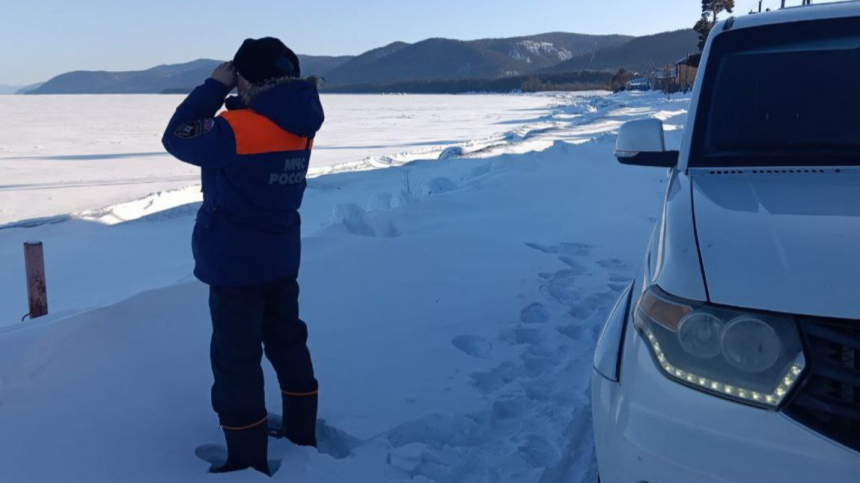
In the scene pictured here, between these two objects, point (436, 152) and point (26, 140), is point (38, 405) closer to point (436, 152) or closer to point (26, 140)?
point (436, 152)

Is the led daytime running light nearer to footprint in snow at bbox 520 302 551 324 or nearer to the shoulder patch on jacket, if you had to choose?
the shoulder patch on jacket

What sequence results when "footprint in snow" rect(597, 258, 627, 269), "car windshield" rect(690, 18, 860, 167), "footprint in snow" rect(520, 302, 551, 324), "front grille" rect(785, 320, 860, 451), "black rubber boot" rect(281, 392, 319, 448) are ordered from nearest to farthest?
"front grille" rect(785, 320, 860, 451), "car windshield" rect(690, 18, 860, 167), "black rubber boot" rect(281, 392, 319, 448), "footprint in snow" rect(520, 302, 551, 324), "footprint in snow" rect(597, 258, 627, 269)

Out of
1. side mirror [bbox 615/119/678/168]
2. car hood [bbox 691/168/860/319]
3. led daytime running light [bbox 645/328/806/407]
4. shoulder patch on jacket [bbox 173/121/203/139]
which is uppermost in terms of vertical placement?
shoulder patch on jacket [bbox 173/121/203/139]

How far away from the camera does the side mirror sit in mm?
3072

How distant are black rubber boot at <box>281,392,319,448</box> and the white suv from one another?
1.19 m

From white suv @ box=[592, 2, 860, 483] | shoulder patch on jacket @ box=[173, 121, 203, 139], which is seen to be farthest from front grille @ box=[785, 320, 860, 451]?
shoulder patch on jacket @ box=[173, 121, 203, 139]

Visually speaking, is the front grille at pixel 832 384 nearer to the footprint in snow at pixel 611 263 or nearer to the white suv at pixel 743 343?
the white suv at pixel 743 343

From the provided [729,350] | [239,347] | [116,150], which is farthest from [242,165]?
[116,150]

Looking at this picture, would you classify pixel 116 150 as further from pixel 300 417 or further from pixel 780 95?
pixel 780 95

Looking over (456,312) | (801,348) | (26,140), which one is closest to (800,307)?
(801,348)

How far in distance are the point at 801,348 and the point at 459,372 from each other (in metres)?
2.26

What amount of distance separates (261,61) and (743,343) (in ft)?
5.66

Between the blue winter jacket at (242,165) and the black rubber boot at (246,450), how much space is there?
535mm

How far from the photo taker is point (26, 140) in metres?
20.9
